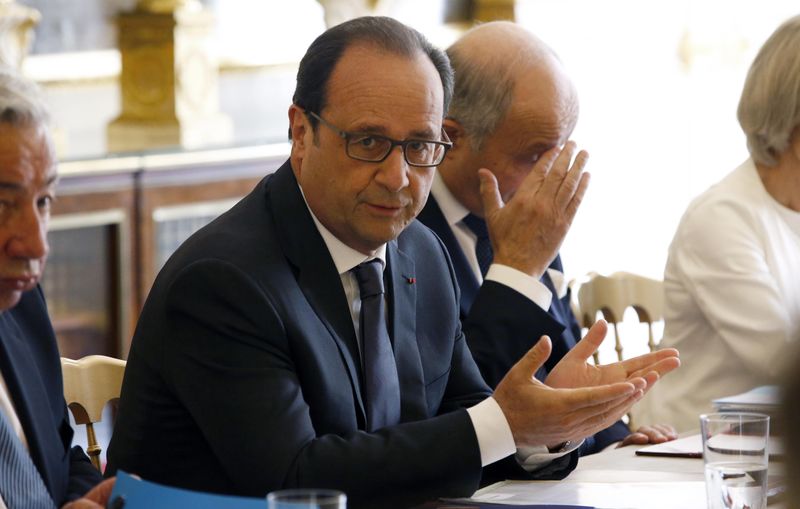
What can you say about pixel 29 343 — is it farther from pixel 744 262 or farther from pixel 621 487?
pixel 744 262

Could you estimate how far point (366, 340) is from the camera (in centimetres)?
213

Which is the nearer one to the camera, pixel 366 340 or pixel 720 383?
pixel 366 340

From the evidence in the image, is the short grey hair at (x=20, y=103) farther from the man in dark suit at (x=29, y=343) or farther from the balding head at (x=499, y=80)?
the balding head at (x=499, y=80)

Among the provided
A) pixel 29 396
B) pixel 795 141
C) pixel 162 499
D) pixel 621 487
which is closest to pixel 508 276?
pixel 621 487

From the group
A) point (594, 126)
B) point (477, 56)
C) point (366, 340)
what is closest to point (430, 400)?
point (366, 340)

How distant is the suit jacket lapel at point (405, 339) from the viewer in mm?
2229

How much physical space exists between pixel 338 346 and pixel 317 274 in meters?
0.13

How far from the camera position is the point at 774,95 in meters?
3.16

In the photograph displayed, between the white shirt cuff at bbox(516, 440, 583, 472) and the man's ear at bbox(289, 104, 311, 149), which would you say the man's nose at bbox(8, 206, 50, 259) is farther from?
the white shirt cuff at bbox(516, 440, 583, 472)

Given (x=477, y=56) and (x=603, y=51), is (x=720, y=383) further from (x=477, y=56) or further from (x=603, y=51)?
(x=603, y=51)

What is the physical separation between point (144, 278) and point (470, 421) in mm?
3833

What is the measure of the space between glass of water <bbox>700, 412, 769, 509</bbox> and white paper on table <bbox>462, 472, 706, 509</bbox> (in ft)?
0.60

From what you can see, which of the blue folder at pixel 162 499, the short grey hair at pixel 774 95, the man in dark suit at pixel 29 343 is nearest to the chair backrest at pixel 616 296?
the short grey hair at pixel 774 95

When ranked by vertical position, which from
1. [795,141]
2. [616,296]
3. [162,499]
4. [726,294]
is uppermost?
[795,141]
